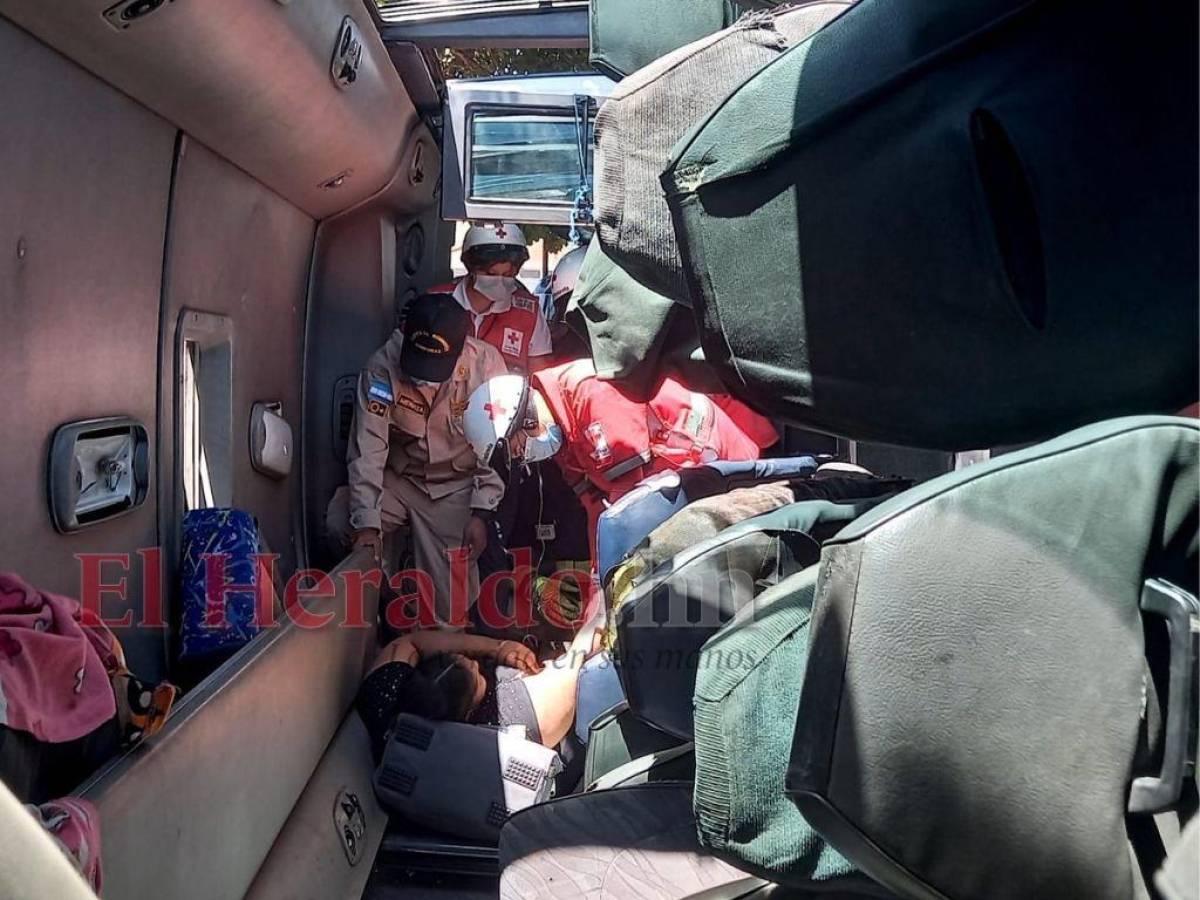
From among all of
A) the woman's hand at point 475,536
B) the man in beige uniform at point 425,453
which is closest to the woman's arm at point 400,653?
the man in beige uniform at point 425,453

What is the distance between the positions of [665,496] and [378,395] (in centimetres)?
148

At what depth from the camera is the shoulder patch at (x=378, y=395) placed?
9.98ft

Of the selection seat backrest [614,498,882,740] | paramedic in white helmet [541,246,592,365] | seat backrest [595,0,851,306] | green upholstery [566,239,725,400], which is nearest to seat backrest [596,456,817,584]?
green upholstery [566,239,725,400]

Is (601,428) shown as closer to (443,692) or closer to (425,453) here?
(425,453)

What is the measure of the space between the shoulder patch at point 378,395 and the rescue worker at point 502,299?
0.39m

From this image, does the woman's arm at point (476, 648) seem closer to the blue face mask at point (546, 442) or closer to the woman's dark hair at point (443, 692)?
the woman's dark hair at point (443, 692)

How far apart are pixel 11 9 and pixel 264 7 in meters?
0.55

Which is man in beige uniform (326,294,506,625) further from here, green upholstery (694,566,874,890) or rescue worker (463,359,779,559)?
green upholstery (694,566,874,890)

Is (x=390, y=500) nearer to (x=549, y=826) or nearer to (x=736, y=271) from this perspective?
(x=549, y=826)

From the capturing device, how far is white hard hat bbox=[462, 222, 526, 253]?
3.34m

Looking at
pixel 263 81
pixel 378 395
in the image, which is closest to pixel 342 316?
pixel 378 395

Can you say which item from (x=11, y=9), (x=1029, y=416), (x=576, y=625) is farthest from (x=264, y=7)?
(x=576, y=625)

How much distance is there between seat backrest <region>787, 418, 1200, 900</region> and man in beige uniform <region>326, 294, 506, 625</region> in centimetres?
241

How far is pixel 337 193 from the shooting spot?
2.85 m
